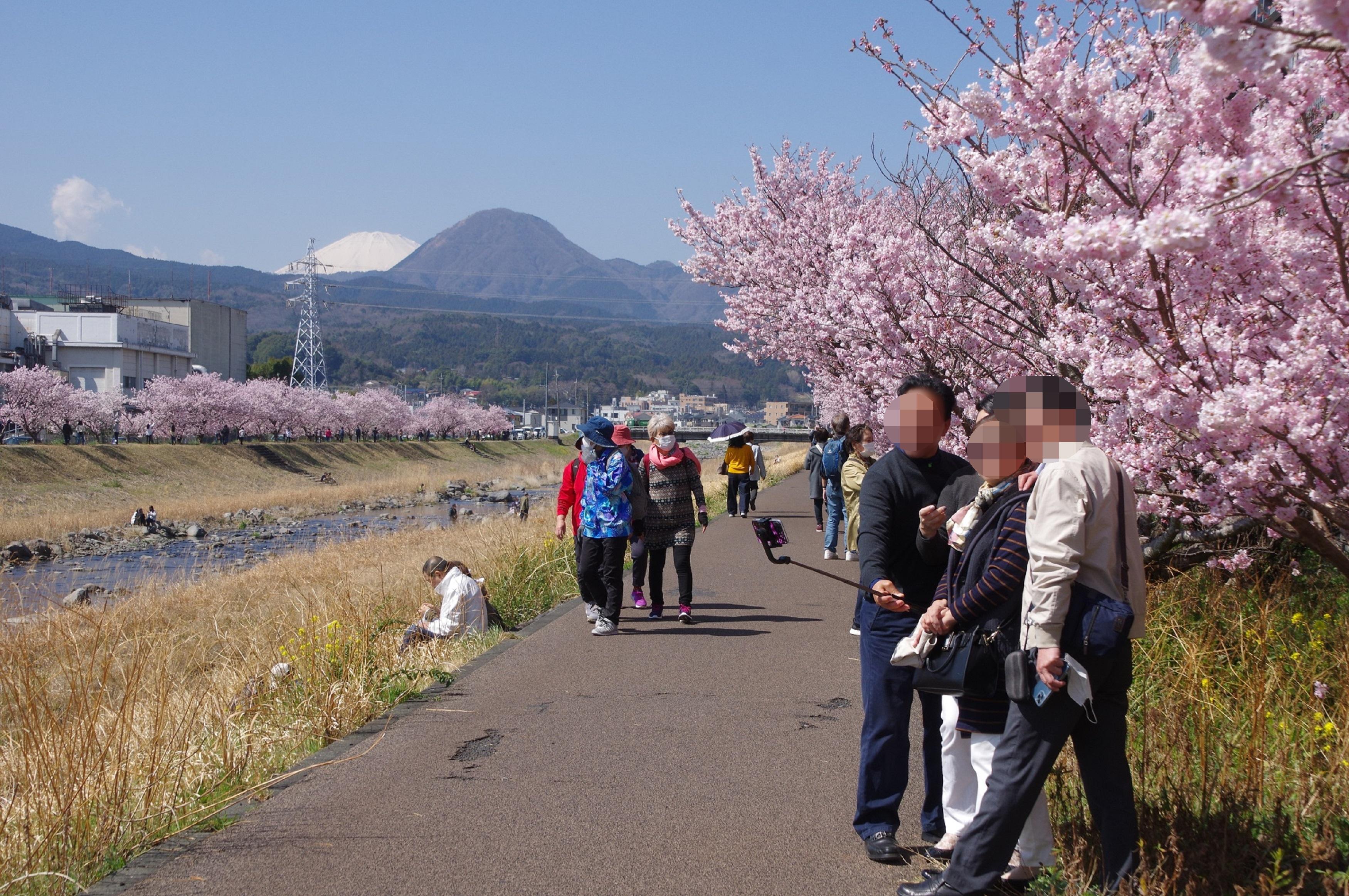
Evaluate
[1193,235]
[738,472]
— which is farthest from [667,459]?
[738,472]

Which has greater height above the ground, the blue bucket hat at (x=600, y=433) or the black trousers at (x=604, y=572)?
the blue bucket hat at (x=600, y=433)

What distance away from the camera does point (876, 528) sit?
4207 mm

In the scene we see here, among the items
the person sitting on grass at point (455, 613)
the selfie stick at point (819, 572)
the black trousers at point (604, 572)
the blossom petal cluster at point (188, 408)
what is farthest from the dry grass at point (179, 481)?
the selfie stick at point (819, 572)

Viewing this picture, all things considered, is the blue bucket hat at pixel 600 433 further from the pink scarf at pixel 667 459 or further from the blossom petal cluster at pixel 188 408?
the blossom petal cluster at pixel 188 408

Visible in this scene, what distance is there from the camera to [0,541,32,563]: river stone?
26.5 m

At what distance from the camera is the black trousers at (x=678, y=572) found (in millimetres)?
9484

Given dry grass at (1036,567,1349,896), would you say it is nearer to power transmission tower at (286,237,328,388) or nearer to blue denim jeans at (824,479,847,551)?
blue denim jeans at (824,479,847,551)

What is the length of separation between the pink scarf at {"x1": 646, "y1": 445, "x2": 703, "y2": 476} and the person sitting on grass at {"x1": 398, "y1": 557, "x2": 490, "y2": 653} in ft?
6.22

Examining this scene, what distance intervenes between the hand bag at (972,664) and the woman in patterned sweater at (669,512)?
5910mm

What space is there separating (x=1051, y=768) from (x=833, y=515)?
10747 millimetres

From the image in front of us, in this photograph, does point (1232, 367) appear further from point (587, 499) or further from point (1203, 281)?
point (587, 499)

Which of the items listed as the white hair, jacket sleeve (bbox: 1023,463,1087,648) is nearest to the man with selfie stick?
jacket sleeve (bbox: 1023,463,1087,648)

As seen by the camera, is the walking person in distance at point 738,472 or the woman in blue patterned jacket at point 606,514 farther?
the walking person in distance at point 738,472

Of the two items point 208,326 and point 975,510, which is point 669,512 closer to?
point 975,510
